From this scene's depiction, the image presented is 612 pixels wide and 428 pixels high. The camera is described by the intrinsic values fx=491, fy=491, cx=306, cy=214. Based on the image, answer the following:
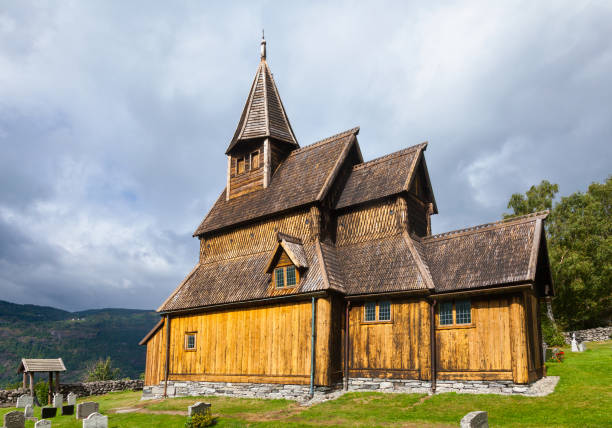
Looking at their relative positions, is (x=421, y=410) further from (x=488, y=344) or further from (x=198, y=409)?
(x=198, y=409)

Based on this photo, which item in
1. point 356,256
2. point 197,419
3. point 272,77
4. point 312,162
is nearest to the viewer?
point 197,419

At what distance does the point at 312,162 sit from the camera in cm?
2892

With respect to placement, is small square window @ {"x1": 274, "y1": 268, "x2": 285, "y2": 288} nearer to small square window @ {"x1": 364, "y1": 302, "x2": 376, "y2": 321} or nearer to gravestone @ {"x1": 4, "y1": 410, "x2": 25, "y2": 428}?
small square window @ {"x1": 364, "y1": 302, "x2": 376, "y2": 321}

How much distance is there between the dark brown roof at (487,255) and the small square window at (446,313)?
76 cm

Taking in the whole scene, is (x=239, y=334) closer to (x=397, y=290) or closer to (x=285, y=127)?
(x=397, y=290)

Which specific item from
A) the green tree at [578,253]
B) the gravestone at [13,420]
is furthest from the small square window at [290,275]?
the green tree at [578,253]

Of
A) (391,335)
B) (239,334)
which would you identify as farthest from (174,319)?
(391,335)

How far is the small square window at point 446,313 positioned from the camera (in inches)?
802

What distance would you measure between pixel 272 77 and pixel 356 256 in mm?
16912

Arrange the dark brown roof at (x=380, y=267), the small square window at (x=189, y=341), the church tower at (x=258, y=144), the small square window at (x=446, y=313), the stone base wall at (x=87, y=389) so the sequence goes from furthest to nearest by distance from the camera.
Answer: the stone base wall at (x=87, y=389) → the church tower at (x=258, y=144) → the small square window at (x=189, y=341) → the dark brown roof at (x=380, y=267) → the small square window at (x=446, y=313)

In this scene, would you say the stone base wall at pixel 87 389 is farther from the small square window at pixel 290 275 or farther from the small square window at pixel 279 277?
the small square window at pixel 290 275

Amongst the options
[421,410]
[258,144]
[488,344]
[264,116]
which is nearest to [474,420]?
[421,410]

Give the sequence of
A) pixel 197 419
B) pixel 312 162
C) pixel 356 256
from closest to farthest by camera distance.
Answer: pixel 197 419, pixel 356 256, pixel 312 162

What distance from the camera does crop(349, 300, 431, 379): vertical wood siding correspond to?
20.4 metres
